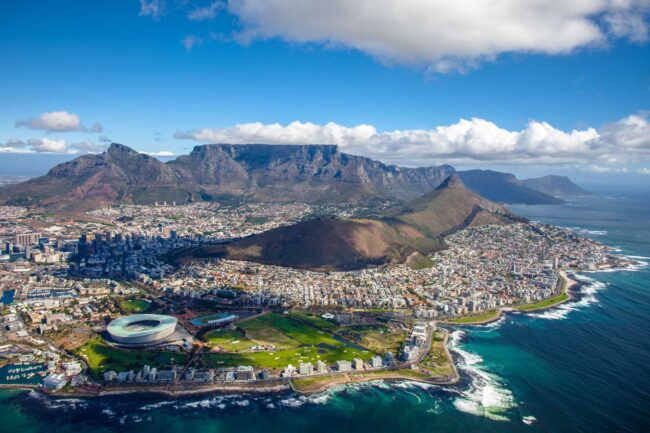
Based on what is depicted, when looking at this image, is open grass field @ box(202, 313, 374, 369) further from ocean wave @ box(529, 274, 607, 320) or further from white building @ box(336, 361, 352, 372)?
ocean wave @ box(529, 274, 607, 320)

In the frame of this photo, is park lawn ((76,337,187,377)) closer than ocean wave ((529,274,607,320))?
Yes

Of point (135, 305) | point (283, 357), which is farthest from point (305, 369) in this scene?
point (135, 305)

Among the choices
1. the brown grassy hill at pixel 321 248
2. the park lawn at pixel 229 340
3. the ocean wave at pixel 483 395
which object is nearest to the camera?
the ocean wave at pixel 483 395

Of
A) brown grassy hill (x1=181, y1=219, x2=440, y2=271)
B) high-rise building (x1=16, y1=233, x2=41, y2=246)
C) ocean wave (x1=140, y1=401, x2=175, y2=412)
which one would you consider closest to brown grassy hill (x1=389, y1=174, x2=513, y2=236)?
brown grassy hill (x1=181, y1=219, x2=440, y2=271)

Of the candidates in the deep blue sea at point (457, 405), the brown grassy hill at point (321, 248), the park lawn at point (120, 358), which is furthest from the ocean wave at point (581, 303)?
the park lawn at point (120, 358)

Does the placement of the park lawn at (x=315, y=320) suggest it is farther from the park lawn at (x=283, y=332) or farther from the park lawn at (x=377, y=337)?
the park lawn at (x=377, y=337)
